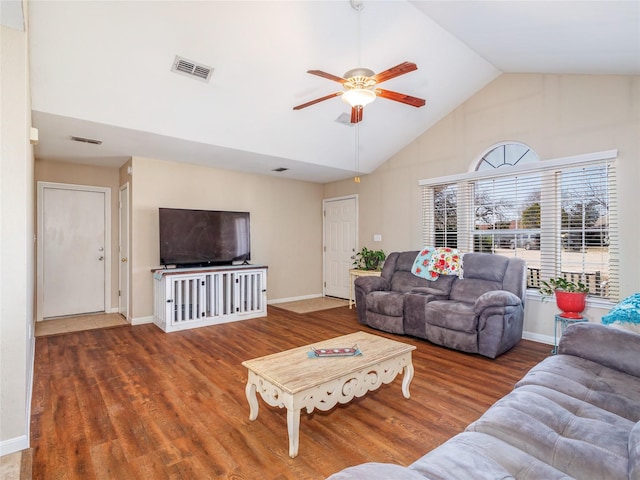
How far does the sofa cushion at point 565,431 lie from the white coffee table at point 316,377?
859 mm

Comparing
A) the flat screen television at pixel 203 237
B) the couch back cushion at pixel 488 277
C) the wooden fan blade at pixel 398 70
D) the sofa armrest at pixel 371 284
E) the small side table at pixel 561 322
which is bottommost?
the small side table at pixel 561 322

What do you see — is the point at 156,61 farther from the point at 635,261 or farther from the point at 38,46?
the point at 635,261

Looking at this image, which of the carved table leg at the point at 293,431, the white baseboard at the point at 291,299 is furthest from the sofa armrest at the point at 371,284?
the carved table leg at the point at 293,431

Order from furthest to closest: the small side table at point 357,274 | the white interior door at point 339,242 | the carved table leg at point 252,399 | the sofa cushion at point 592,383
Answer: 1. the white interior door at point 339,242
2. the small side table at point 357,274
3. the carved table leg at point 252,399
4. the sofa cushion at point 592,383

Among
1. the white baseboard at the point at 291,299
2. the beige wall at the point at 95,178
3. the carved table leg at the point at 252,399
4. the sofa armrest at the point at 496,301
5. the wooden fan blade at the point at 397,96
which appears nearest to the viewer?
the carved table leg at the point at 252,399

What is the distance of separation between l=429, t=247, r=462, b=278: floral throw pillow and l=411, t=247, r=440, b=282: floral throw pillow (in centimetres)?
6

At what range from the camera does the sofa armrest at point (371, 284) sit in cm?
460

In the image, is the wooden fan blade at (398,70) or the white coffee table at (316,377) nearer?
the white coffee table at (316,377)

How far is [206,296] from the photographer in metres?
4.85

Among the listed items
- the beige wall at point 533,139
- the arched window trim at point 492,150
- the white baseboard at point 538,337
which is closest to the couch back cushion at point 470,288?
the beige wall at point 533,139

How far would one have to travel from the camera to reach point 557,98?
3.86m

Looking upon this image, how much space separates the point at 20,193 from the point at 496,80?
510 cm

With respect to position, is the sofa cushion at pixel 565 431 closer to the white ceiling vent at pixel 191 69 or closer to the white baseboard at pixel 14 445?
the white baseboard at pixel 14 445

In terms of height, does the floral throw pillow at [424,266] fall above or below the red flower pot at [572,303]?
above
